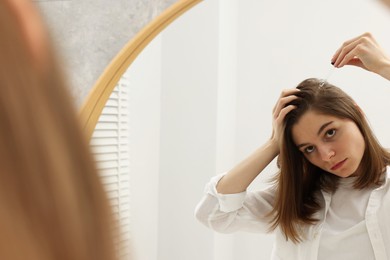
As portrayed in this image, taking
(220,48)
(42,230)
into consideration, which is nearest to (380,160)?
(220,48)

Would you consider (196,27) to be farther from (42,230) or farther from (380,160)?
(42,230)

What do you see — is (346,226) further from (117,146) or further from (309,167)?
(117,146)

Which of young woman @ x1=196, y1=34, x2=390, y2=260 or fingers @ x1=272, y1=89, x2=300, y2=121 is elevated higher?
fingers @ x1=272, y1=89, x2=300, y2=121

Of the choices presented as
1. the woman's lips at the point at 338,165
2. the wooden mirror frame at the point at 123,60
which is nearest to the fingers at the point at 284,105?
the woman's lips at the point at 338,165

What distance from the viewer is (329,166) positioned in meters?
0.80

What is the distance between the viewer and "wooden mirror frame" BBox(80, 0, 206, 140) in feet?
2.02

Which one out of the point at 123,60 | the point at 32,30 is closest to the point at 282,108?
the point at 123,60

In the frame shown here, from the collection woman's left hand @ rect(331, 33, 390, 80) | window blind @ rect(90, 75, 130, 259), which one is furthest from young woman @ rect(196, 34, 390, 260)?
window blind @ rect(90, 75, 130, 259)

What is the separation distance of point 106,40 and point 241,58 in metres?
0.73

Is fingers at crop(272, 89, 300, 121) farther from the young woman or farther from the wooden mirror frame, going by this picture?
the wooden mirror frame

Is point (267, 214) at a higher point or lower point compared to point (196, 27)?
lower

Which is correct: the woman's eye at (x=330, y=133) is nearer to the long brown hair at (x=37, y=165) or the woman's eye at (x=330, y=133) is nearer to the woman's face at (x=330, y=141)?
the woman's face at (x=330, y=141)

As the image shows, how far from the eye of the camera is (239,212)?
36.0 inches

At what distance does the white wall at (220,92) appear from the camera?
3.78 feet
